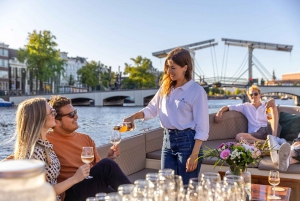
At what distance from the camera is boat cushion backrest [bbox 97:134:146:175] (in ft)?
11.6

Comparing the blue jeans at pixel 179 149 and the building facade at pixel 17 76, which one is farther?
the building facade at pixel 17 76

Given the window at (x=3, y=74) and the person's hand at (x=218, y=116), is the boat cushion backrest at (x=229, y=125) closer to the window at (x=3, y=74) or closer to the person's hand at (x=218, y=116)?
the person's hand at (x=218, y=116)

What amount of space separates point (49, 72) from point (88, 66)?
54.4 ft

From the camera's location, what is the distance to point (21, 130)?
67.7 inches

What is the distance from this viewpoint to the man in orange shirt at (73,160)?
219cm

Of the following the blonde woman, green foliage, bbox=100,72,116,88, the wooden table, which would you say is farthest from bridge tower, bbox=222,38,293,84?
the blonde woman

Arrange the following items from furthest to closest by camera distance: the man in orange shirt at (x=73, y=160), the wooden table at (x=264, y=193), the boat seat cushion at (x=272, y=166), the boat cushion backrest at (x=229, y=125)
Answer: the boat cushion backrest at (x=229, y=125)
the boat seat cushion at (x=272, y=166)
the wooden table at (x=264, y=193)
the man in orange shirt at (x=73, y=160)

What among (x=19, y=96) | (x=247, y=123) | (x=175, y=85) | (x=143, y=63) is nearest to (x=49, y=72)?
(x=19, y=96)

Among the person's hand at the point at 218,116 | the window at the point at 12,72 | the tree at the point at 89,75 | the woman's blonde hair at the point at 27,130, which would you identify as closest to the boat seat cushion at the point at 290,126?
the person's hand at the point at 218,116

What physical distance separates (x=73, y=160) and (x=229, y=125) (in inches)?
133

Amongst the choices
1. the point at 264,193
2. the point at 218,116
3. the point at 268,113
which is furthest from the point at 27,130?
the point at 268,113

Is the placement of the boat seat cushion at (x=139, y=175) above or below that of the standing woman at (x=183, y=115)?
below

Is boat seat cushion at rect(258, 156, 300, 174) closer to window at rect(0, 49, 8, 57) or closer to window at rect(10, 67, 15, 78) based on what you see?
window at rect(0, 49, 8, 57)

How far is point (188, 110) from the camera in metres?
2.32
